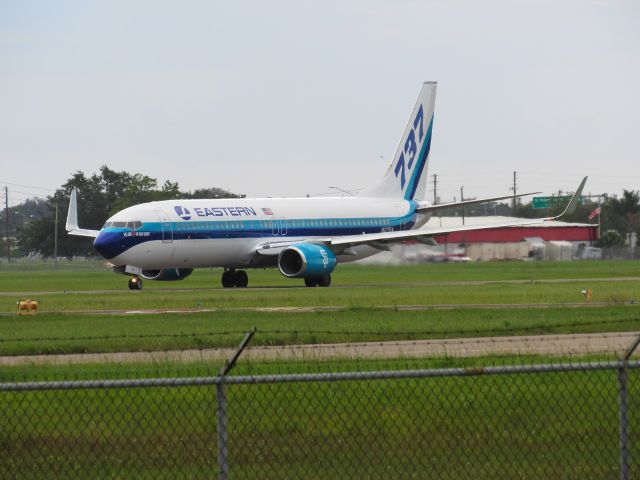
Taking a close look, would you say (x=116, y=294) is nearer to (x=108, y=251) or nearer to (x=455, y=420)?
(x=108, y=251)

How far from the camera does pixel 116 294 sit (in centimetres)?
4766

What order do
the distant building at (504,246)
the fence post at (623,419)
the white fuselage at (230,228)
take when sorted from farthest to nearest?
the distant building at (504,246)
the white fuselage at (230,228)
the fence post at (623,419)

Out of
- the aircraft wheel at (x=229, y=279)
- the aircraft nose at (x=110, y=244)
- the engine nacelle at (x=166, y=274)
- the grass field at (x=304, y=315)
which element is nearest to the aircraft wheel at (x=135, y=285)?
the grass field at (x=304, y=315)

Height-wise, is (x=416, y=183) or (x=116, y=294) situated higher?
(x=416, y=183)

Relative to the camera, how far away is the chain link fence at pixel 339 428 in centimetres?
1288

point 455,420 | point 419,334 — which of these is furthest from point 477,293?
point 455,420

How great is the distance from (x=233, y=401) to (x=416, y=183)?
155ft

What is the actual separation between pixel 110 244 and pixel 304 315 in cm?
1926

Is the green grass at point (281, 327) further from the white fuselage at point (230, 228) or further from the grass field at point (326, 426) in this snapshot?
the white fuselage at point (230, 228)

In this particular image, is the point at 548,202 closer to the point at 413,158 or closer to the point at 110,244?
the point at 413,158

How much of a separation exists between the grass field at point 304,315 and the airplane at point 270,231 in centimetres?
116

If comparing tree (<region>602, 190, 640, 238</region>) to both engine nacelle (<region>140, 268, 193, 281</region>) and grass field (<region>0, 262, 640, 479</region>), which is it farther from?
grass field (<region>0, 262, 640, 479</region>)

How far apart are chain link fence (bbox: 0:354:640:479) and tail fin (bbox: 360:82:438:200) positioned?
1754 inches

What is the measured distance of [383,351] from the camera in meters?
22.6
